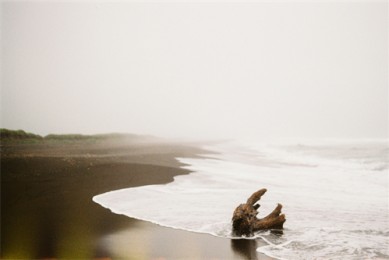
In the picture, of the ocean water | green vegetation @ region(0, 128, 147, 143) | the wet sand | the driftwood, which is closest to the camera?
the wet sand

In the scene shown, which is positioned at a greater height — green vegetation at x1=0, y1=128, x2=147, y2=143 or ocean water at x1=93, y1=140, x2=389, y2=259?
green vegetation at x1=0, y1=128, x2=147, y2=143

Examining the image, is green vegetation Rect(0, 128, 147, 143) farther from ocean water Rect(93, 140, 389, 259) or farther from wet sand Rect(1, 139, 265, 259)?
ocean water Rect(93, 140, 389, 259)

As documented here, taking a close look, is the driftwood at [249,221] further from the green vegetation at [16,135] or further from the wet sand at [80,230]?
the green vegetation at [16,135]

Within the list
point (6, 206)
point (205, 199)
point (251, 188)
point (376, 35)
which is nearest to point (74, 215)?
point (6, 206)

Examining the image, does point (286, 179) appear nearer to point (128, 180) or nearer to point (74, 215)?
point (128, 180)

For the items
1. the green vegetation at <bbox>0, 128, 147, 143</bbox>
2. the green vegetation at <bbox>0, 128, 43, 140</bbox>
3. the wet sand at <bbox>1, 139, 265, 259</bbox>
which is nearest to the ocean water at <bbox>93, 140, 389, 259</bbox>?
the wet sand at <bbox>1, 139, 265, 259</bbox>

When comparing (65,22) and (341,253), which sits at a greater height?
(65,22)

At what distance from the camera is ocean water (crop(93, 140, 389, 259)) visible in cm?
444

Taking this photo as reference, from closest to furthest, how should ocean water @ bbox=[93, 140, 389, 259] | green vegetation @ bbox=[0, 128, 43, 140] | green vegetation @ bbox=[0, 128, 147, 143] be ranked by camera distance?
1. ocean water @ bbox=[93, 140, 389, 259]
2. green vegetation @ bbox=[0, 128, 43, 140]
3. green vegetation @ bbox=[0, 128, 147, 143]

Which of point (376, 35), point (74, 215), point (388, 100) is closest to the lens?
point (74, 215)

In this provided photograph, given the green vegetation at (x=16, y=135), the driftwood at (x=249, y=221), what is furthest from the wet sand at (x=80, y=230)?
the green vegetation at (x=16, y=135)

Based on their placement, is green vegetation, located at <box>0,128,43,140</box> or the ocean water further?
green vegetation, located at <box>0,128,43,140</box>

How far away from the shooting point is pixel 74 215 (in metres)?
5.52

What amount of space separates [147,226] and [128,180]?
13.2ft
